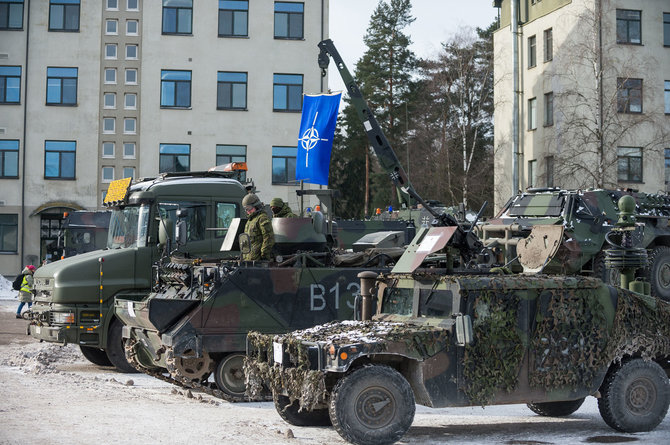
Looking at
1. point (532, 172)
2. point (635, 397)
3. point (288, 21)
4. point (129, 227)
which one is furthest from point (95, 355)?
point (532, 172)

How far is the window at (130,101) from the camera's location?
3875 cm

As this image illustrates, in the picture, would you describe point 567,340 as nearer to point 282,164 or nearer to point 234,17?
point 282,164

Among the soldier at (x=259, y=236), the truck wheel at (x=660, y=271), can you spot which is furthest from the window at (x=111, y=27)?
the soldier at (x=259, y=236)

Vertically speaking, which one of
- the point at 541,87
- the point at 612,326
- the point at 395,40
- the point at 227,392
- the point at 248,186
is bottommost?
the point at 227,392

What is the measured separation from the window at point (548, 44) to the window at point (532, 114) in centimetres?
212

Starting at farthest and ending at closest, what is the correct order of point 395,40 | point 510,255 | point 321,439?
point 395,40, point 510,255, point 321,439

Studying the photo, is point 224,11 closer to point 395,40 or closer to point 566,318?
point 395,40

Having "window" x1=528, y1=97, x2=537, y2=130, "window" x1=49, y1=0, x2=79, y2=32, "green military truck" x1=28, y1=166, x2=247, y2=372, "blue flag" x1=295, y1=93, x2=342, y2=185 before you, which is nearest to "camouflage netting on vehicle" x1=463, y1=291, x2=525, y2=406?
"green military truck" x1=28, y1=166, x2=247, y2=372

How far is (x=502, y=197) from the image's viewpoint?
147 ft

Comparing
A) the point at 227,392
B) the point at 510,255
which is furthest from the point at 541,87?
the point at 227,392

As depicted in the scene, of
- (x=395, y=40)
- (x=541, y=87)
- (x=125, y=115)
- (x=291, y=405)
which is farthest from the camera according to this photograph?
(x=395, y=40)

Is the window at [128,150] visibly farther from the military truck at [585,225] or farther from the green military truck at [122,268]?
the green military truck at [122,268]

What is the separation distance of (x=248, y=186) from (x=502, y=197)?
30150mm

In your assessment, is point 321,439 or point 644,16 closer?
point 321,439
